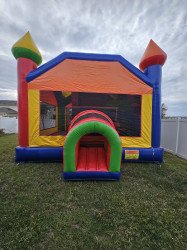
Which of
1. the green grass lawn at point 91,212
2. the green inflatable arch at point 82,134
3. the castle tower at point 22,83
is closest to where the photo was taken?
the green grass lawn at point 91,212

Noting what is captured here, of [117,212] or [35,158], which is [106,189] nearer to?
[117,212]

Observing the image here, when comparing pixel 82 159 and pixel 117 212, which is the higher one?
pixel 82 159

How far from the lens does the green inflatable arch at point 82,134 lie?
164 inches

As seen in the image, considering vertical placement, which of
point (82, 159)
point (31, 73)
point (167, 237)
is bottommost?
point (167, 237)

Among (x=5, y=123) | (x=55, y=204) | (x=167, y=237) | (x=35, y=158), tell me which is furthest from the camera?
(x=5, y=123)

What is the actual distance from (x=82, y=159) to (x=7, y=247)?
2838 mm

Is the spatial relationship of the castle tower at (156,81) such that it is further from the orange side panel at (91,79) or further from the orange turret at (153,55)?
the orange side panel at (91,79)

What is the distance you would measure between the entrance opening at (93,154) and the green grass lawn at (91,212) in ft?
1.38

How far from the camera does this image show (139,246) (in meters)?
2.34

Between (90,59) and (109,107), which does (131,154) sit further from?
(90,59)

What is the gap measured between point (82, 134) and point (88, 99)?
2.16 metres

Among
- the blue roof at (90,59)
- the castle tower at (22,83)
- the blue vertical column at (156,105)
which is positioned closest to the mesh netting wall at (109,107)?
the blue vertical column at (156,105)

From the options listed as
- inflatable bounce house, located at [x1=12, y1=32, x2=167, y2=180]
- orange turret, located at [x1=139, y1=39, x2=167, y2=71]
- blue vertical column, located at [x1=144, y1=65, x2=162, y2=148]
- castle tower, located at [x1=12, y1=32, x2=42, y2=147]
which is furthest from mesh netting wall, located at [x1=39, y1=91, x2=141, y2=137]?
orange turret, located at [x1=139, y1=39, x2=167, y2=71]

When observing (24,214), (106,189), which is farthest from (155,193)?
(24,214)
